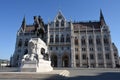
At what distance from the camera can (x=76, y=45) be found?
2093 inches

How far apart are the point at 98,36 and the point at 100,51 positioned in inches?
248

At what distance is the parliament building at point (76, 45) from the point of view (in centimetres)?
5019

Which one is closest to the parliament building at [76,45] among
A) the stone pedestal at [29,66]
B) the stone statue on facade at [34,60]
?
the stone statue on facade at [34,60]

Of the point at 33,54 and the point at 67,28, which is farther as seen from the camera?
the point at 67,28

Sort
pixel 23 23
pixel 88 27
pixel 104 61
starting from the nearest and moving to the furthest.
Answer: pixel 104 61, pixel 88 27, pixel 23 23

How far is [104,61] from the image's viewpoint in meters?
49.3

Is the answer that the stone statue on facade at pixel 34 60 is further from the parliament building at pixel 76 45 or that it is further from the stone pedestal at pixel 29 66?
the parliament building at pixel 76 45

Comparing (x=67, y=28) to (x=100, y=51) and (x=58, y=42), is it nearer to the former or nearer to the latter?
(x=58, y=42)

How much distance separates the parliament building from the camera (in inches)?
1976

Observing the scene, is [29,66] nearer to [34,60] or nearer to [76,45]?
[34,60]

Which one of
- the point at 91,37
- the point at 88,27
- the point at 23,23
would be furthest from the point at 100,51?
the point at 23,23

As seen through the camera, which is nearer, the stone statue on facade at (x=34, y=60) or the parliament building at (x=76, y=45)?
the stone statue on facade at (x=34, y=60)

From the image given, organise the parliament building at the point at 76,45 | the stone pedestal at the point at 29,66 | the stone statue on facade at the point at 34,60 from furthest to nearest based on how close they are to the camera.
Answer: the parliament building at the point at 76,45
the stone statue on facade at the point at 34,60
the stone pedestal at the point at 29,66

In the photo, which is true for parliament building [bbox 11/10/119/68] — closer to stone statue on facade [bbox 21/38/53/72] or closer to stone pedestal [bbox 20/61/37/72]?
stone statue on facade [bbox 21/38/53/72]
